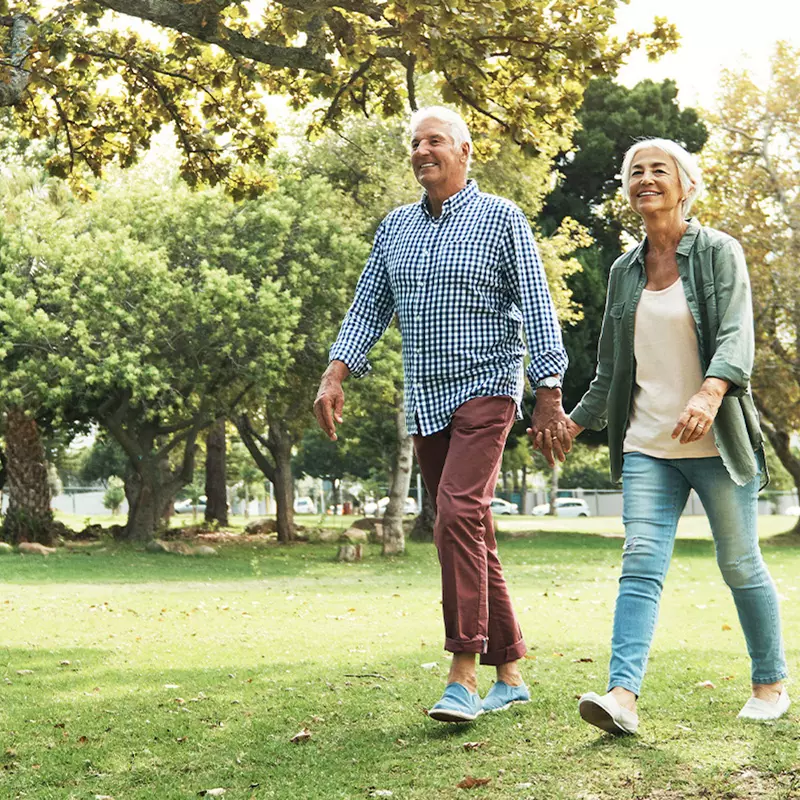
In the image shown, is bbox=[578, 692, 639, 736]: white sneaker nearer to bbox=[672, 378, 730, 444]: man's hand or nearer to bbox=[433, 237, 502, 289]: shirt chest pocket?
bbox=[672, 378, 730, 444]: man's hand

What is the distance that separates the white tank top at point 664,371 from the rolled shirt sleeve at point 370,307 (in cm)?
124

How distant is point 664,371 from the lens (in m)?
4.89

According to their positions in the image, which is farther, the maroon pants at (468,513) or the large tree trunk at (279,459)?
the large tree trunk at (279,459)

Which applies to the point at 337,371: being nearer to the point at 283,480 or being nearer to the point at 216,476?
the point at 283,480

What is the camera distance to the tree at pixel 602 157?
35281 mm

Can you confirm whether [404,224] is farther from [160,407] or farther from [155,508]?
[155,508]

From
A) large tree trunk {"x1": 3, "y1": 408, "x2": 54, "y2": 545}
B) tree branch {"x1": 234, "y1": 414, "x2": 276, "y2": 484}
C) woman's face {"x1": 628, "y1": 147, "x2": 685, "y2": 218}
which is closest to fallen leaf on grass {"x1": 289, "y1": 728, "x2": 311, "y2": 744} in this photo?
woman's face {"x1": 628, "y1": 147, "x2": 685, "y2": 218}

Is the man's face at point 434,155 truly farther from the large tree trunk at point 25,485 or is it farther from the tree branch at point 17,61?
the large tree trunk at point 25,485

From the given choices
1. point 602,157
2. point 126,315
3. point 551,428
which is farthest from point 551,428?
point 602,157

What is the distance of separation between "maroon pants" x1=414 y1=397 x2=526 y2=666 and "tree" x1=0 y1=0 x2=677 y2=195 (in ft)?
10.8

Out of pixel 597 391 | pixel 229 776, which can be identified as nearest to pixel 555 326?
pixel 597 391

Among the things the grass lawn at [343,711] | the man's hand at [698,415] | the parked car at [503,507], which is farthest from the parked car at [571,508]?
the man's hand at [698,415]

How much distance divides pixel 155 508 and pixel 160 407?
281cm

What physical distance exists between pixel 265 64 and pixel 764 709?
20.6ft
